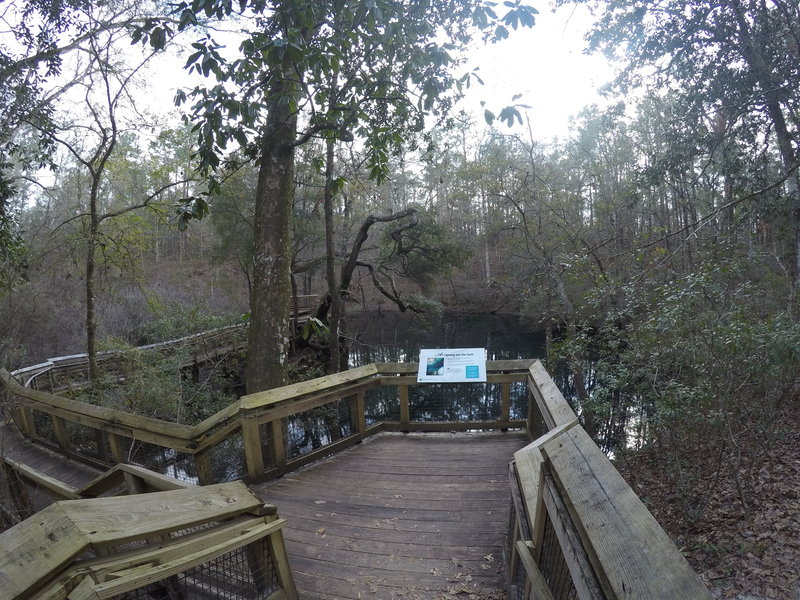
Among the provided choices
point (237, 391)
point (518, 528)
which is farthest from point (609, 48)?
point (237, 391)

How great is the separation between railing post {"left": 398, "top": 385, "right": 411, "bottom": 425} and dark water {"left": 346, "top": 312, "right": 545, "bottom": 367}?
10.0 meters

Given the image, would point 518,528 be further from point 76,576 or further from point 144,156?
point 144,156

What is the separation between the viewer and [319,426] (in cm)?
621

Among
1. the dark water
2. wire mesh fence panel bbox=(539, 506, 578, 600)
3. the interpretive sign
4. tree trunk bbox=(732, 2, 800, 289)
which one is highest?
tree trunk bbox=(732, 2, 800, 289)

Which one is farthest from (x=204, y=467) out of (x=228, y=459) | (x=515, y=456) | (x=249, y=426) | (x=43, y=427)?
(x=43, y=427)

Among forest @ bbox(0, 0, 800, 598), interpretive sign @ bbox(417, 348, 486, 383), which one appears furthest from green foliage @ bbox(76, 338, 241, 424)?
interpretive sign @ bbox(417, 348, 486, 383)

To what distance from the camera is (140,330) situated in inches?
584

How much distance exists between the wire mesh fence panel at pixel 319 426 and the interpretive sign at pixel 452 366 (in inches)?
40.8

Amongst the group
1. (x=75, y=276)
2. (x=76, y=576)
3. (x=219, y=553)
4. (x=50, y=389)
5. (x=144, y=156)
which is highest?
(x=144, y=156)

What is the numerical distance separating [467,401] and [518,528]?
7.51 metres

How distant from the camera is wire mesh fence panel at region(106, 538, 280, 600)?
2.09m

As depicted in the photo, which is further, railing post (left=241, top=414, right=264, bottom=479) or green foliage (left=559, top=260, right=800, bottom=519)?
green foliage (left=559, top=260, right=800, bottom=519)

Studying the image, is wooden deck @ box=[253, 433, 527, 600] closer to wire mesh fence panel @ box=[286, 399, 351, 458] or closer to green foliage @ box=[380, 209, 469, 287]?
wire mesh fence panel @ box=[286, 399, 351, 458]

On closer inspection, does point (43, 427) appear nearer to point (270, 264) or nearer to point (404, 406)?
point (270, 264)
